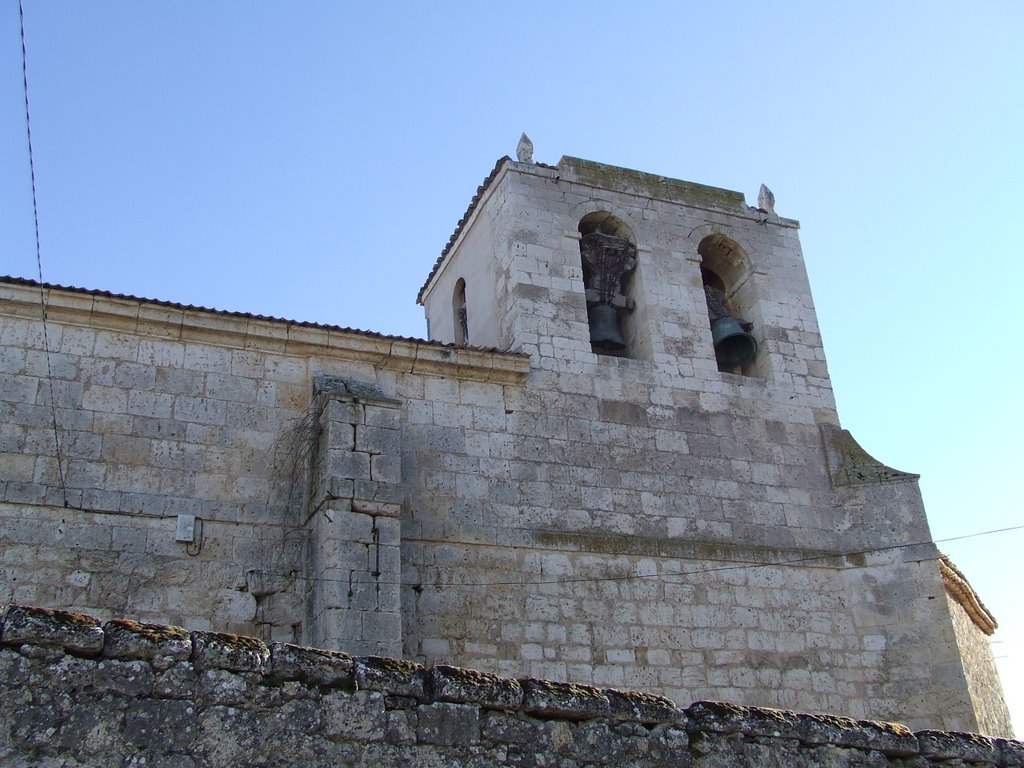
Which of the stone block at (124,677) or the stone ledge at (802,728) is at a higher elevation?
the stone block at (124,677)

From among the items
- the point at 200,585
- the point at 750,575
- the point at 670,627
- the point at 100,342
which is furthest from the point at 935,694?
the point at 100,342

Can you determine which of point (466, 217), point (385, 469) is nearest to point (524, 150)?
point (466, 217)

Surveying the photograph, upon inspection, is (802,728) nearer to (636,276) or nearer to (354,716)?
(354,716)

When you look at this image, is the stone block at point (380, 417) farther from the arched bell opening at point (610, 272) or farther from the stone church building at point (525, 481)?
the arched bell opening at point (610, 272)

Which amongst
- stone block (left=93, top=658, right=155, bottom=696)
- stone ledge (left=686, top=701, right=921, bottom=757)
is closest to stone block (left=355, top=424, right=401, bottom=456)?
stone ledge (left=686, top=701, right=921, bottom=757)

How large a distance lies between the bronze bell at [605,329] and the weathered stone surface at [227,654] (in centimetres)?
763

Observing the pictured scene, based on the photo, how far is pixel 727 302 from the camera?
12570 millimetres

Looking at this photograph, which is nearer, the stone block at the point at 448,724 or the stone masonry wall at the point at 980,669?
the stone block at the point at 448,724

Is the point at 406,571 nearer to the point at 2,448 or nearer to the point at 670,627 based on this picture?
the point at 670,627

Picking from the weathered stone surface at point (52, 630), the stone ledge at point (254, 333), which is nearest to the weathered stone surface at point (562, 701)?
the weathered stone surface at point (52, 630)

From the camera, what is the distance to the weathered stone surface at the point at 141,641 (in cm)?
377

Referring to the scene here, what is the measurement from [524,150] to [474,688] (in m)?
8.54

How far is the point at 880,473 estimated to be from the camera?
10.9 metres

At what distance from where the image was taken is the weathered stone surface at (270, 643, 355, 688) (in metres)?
4.01
